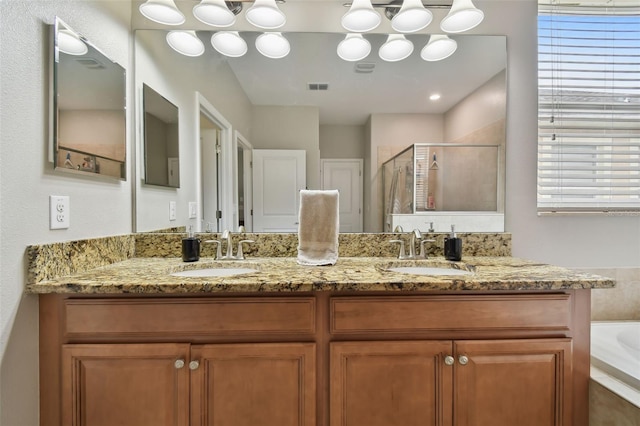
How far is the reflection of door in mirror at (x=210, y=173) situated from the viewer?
1.67m

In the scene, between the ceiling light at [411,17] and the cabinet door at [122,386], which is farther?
the ceiling light at [411,17]

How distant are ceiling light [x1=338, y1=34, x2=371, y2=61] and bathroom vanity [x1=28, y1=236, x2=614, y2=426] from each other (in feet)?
3.90

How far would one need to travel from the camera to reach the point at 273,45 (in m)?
1.58

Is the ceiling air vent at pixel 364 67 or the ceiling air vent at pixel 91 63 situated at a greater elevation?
the ceiling air vent at pixel 364 67

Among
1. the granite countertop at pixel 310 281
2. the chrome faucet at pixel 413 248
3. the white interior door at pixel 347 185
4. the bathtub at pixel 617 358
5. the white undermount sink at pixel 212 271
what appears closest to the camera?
the granite countertop at pixel 310 281

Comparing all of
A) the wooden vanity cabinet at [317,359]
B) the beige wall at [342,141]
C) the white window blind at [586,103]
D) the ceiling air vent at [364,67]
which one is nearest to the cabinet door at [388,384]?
the wooden vanity cabinet at [317,359]

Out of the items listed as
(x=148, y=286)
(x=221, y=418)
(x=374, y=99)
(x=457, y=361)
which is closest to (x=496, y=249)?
(x=457, y=361)

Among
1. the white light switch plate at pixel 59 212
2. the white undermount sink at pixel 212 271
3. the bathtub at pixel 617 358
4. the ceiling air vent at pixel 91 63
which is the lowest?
the bathtub at pixel 617 358

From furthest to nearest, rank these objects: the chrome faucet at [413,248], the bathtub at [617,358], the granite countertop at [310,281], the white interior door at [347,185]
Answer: the white interior door at [347,185]
the chrome faucet at [413,248]
the bathtub at [617,358]
the granite countertop at [310,281]

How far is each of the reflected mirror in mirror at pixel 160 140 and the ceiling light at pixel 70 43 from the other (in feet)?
1.29

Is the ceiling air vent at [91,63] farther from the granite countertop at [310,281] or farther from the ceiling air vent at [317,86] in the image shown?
the ceiling air vent at [317,86]

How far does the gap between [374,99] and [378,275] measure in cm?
99

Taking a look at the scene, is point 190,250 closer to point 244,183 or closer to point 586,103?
point 244,183

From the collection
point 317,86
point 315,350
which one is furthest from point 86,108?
point 315,350
